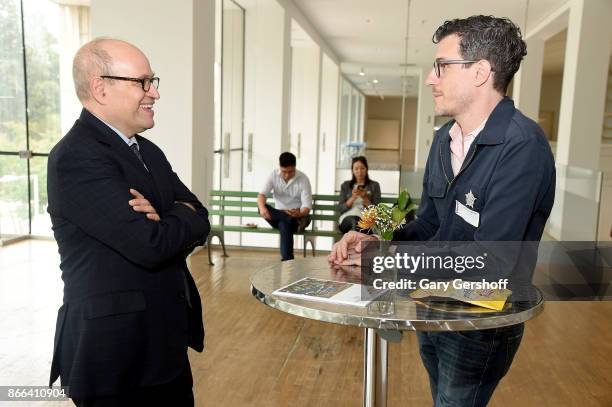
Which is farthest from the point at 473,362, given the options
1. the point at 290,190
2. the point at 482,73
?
the point at 290,190

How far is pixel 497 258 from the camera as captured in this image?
147 cm

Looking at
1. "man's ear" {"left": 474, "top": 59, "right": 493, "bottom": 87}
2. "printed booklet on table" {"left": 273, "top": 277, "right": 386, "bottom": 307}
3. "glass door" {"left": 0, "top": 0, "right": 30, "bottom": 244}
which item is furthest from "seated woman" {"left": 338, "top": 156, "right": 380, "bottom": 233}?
"man's ear" {"left": 474, "top": 59, "right": 493, "bottom": 87}

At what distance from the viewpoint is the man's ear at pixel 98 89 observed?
5.55 ft

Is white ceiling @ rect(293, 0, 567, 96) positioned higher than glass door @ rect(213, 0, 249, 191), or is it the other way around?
white ceiling @ rect(293, 0, 567, 96)

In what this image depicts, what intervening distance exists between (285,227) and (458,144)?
458 centimetres

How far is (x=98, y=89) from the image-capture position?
5.56 feet

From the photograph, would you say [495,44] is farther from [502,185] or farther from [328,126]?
[328,126]

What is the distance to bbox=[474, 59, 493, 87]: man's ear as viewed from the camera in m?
1.60

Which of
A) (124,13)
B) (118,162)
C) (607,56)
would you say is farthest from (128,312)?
(607,56)

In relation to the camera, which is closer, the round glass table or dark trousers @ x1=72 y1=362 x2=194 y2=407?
the round glass table

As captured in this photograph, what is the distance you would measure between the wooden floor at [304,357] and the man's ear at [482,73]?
2002 millimetres

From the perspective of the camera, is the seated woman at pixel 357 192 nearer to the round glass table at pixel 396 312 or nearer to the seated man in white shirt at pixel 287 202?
the seated man in white shirt at pixel 287 202

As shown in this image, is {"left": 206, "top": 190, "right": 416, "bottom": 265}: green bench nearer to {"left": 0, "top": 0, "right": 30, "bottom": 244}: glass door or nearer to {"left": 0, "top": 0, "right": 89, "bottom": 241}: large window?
{"left": 0, "top": 0, "right": 89, "bottom": 241}: large window

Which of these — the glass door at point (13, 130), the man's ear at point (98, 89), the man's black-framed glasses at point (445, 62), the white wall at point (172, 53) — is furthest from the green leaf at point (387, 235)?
the glass door at point (13, 130)
